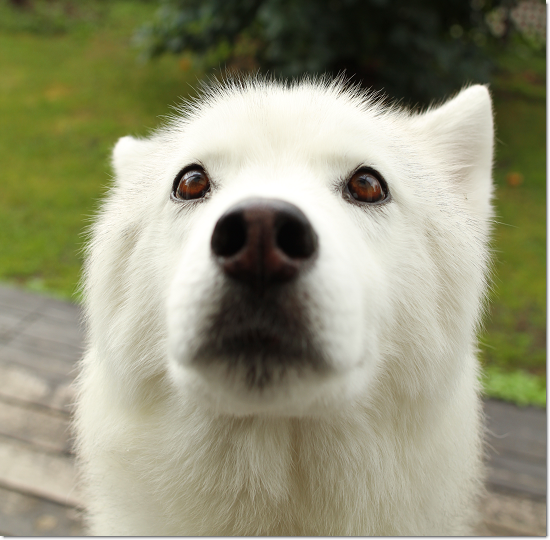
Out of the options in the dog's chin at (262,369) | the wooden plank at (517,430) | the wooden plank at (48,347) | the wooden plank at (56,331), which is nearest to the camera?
the dog's chin at (262,369)

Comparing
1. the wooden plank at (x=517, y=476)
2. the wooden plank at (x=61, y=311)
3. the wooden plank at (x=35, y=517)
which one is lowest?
the wooden plank at (x=35, y=517)

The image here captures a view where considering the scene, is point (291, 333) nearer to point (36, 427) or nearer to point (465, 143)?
point (465, 143)

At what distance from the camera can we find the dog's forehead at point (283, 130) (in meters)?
1.81

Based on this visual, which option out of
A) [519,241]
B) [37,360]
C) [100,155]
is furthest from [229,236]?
[100,155]

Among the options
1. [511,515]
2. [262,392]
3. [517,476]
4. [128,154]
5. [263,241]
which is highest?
[263,241]

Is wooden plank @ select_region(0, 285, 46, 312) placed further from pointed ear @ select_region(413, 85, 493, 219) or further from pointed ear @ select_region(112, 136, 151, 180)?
pointed ear @ select_region(413, 85, 493, 219)

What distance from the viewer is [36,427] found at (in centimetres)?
375

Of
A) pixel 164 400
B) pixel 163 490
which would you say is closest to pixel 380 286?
pixel 164 400

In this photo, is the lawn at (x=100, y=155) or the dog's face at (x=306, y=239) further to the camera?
the lawn at (x=100, y=155)

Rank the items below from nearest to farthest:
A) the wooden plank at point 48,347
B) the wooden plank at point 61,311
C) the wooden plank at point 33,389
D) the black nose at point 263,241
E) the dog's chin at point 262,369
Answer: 1. the black nose at point 263,241
2. the dog's chin at point 262,369
3. the wooden plank at point 33,389
4. the wooden plank at point 48,347
5. the wooden plank at point 61,311

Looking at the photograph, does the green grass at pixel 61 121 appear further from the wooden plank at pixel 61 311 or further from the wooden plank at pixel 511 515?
the wooden plank at pixel 511 515

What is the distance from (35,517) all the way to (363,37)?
20.9ft

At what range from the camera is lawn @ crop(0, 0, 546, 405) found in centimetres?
571

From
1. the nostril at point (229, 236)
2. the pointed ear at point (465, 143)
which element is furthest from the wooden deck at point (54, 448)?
the nostril at point (229, 236)
